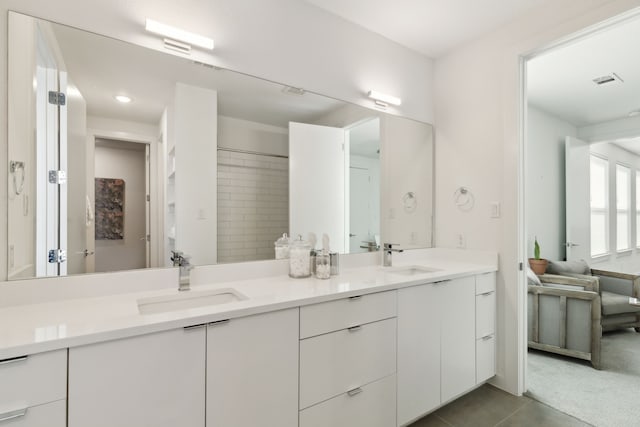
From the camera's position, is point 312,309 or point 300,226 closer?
point 312,309

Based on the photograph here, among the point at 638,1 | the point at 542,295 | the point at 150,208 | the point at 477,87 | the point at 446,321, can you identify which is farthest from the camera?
the point at 542,295

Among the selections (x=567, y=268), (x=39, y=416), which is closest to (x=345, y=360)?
(x=39, y=416)

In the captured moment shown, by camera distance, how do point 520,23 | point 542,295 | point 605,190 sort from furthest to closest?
point 605,190 → point 542,295 → point 520,23

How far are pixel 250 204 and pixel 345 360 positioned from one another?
38.7 inches

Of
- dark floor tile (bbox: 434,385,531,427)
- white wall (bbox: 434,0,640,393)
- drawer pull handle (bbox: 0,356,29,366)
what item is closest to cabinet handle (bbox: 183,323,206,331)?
drawer pull handle (bbox: 0,356,29,366)

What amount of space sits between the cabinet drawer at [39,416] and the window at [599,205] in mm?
6329

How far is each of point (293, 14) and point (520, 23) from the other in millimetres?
1588

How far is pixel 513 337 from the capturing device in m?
2.14

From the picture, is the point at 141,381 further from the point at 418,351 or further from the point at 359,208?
the point at 359,208

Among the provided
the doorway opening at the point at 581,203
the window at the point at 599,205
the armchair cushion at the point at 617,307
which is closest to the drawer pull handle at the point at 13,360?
the doorway opening at the point at 581,203

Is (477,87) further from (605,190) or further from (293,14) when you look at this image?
(605,190)

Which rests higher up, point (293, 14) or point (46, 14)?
point (293, 14)

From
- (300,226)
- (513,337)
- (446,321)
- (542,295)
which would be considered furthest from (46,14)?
(542,295)

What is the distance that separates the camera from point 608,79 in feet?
10.0
